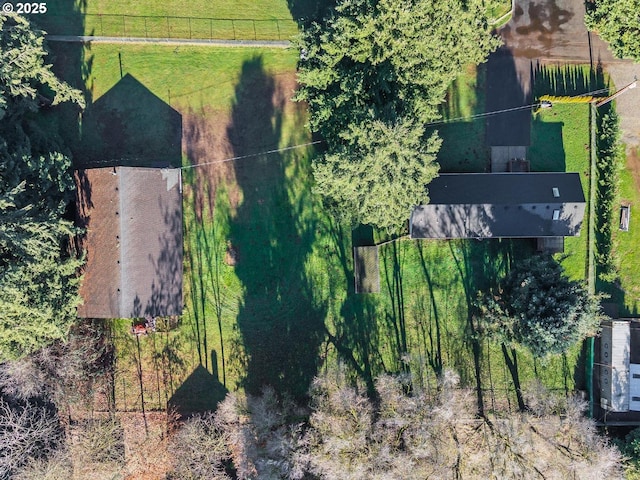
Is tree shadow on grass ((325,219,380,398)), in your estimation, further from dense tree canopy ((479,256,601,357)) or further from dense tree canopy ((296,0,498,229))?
dense tree canopy ((479,256,601,357))

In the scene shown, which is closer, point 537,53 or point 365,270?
point 365,270

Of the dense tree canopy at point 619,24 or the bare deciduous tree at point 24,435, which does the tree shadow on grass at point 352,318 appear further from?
the dense tree canopy at point 619,24

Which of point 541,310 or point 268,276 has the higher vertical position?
point 268,276

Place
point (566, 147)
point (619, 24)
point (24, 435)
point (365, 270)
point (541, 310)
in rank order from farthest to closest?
point (566, 147), point (365, 270), point (619, 24), point (24, 435), point (541, 310)

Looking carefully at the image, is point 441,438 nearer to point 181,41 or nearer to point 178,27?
point 181,41

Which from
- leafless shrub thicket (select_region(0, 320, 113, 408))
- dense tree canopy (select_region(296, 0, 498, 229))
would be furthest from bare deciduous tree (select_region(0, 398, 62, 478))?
dense tree canopy (select_region(296, 0, 498, 229))

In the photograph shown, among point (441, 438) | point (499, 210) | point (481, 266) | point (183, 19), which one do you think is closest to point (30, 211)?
point (183, 19)
